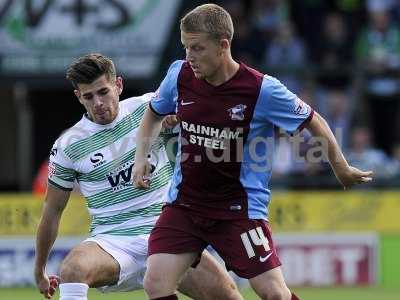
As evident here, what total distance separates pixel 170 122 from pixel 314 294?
5319mm

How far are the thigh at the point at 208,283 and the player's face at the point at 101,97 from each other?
1085mm

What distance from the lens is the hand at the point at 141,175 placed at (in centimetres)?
693

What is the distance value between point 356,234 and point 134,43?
3.93m

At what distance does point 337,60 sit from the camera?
16438mm

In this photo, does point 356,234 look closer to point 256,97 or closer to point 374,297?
point 374,297

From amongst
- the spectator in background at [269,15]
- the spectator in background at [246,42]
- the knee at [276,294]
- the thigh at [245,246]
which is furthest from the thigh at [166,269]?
the spectator in background at [269,15]

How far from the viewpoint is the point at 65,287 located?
6996 millimetres

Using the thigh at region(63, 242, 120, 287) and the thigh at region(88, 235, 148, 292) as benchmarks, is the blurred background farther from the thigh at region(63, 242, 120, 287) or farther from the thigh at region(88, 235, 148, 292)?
the thigh at region(63, 242, 120, 287)

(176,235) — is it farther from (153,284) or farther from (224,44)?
(224,44)


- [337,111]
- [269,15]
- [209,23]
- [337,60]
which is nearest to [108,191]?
[209,23]

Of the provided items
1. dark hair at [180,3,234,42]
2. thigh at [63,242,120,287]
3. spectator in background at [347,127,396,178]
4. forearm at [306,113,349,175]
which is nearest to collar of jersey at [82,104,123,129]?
thigh at [63,242,120,287]

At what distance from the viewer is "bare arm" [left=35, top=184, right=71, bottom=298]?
7.41 meters

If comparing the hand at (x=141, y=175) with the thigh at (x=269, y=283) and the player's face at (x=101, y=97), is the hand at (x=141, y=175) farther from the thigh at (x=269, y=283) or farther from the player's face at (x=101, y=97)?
the thigh at (x=269, y=283)

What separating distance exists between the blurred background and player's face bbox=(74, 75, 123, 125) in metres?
5.99
